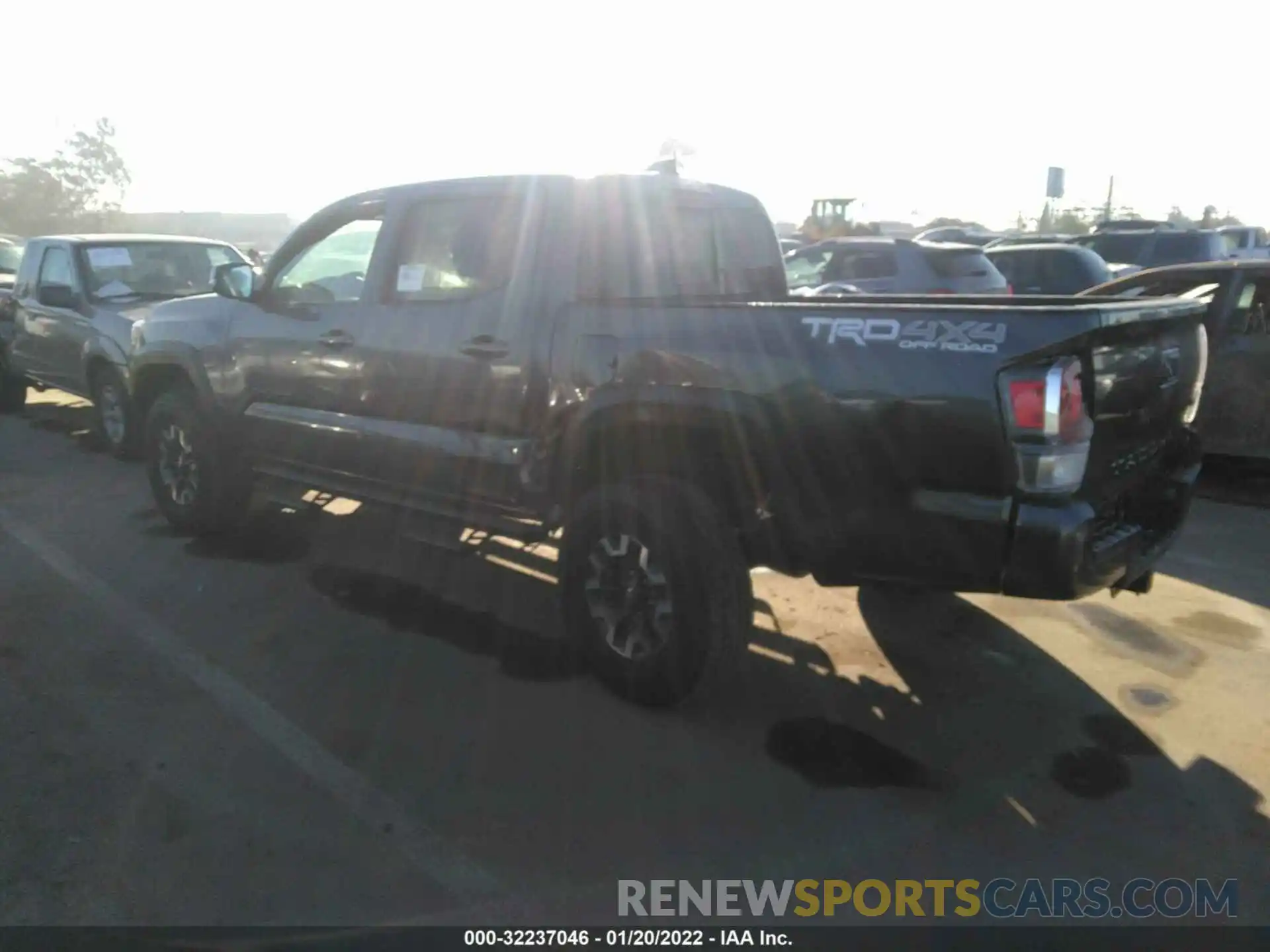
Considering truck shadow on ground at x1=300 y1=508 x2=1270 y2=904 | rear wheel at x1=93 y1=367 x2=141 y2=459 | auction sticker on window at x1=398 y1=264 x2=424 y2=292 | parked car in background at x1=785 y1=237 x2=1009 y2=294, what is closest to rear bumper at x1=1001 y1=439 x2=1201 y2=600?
truck shadow on ground at x1=300 y1=508 x2=1270 y2=904

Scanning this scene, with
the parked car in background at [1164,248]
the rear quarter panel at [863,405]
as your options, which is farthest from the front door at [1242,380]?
the parked car in background at [1164,248]

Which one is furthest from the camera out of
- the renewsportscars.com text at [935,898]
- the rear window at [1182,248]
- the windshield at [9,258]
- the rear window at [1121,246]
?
the windshield at [9,258]

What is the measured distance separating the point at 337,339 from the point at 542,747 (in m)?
2.41

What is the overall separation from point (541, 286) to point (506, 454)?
0.72 metres

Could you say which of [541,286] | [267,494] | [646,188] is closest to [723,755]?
[541,286]

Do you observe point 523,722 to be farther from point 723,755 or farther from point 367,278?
point 367,278

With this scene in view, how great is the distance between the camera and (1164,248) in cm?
1545

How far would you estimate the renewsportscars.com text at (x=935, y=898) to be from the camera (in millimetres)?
2967

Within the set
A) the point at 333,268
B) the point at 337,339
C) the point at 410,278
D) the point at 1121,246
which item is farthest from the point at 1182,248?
the point at 337,339

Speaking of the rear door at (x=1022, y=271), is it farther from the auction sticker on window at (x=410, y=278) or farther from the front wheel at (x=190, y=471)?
the front wheel at (x=190, y=471)

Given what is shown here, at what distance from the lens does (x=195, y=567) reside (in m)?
5.88

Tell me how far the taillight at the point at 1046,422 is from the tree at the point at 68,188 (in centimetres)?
4580

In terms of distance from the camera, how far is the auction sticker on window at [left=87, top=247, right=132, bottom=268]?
9023mm

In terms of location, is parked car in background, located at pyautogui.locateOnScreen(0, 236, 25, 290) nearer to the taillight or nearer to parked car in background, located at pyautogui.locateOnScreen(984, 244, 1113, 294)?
parked car in background, located at pyautogui.locateOnScreen(984, 244, 1113, 294)
